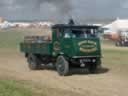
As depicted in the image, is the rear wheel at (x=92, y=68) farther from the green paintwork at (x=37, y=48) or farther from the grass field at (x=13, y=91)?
the grass field at (x=13, y=91)

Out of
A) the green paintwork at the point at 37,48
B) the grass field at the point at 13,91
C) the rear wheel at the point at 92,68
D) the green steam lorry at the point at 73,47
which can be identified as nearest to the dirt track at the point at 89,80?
the rear wheel at the point at 92,68

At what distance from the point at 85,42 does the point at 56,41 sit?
1.51m

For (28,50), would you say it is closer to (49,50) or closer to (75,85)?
(49,50)

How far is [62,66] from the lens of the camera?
20.6 m

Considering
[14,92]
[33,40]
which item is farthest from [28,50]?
[14,92]

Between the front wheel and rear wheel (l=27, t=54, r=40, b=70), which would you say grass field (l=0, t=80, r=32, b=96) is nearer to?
the front wheel

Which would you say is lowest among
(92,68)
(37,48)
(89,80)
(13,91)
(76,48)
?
(89,80)

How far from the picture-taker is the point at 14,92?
13156 millimetres

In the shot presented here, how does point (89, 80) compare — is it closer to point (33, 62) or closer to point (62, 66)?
point (62, 66)

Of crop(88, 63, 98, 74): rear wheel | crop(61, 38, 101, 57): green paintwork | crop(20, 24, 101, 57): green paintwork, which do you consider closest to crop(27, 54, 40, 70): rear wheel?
crop(20, 24, 101, 57): green paintwork

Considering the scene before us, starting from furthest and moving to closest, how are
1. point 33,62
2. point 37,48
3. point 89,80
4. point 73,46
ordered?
1. point 33,62
2. point 37,48
3. point 73,46
4. point 89,80

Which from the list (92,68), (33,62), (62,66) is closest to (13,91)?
(62,66)

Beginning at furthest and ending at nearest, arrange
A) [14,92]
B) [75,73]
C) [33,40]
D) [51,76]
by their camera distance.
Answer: [33,40], [75,73], [51,76], [14,92]

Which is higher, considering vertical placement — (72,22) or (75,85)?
(72,22)
